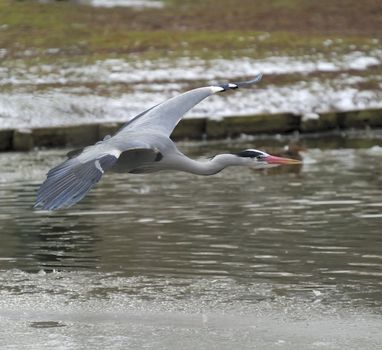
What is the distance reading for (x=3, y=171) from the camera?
1831cm

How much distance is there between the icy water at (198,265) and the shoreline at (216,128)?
3925mm

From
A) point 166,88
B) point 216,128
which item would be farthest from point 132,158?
point 166,88

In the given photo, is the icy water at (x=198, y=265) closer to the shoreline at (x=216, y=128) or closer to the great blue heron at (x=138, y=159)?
the great blue heron at (x=138, y=159)

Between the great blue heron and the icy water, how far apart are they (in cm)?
88

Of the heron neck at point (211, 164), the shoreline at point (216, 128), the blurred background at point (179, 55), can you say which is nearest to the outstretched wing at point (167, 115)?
the heron neck at point (211, 164)

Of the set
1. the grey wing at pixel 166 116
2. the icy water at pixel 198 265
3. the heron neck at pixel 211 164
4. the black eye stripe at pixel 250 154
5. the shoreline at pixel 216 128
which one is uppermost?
the grey wing at pixel 166 116

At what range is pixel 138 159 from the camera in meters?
10.9

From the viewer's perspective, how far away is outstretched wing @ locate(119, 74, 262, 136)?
1128cm

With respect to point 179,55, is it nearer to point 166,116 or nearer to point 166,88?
point 166,88

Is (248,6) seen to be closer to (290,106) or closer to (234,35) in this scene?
(234,35)

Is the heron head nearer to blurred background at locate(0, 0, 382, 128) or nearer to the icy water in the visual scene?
the icy water

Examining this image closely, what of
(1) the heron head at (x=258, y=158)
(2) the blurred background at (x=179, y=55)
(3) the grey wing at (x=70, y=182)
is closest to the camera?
(3) the grey wing at (x=70, y=182)

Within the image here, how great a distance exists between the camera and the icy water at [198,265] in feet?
29.3

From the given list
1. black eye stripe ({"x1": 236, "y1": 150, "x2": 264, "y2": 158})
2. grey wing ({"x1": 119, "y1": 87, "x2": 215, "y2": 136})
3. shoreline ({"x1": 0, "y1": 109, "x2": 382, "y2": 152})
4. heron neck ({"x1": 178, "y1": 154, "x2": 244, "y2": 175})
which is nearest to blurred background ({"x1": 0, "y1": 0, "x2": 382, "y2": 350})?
shoreline ({"x1": 0, "y1": 109, "x2": 382, "y2": 152})
